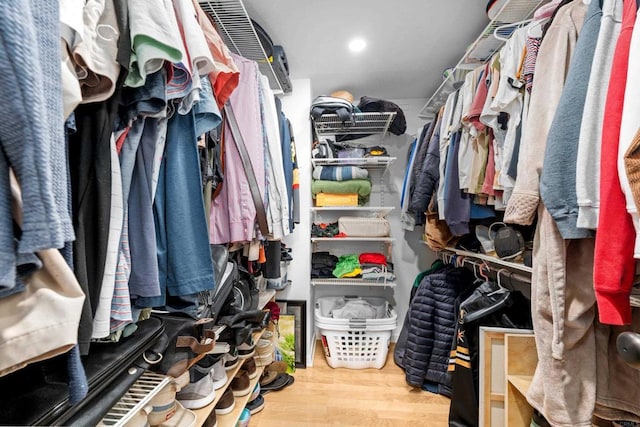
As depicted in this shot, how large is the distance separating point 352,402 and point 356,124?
70.8 inches

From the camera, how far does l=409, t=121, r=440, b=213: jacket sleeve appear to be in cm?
159

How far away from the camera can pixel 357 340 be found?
1861 millimetres

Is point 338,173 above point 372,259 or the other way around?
above

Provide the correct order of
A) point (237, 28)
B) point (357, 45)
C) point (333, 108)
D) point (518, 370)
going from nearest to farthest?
point (518, 370) < point (237, 28) < point (357, 45) < point (333, 108)

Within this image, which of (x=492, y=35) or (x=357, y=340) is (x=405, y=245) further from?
(x=492, y=35)

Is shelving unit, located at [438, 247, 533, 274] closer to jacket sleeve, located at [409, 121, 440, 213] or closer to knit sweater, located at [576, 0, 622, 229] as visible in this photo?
jacket sleeve, located at [409, 121, 440, 213]

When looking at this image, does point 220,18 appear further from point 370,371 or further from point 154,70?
point 370,371

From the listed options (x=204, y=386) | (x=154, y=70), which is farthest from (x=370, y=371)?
(x=154, y=70)

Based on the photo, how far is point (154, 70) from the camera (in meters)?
0.48

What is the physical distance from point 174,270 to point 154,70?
392mm

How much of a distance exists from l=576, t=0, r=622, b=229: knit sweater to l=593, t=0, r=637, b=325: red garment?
0.09 feet

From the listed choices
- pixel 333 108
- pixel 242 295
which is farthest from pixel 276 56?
pixel 242 295

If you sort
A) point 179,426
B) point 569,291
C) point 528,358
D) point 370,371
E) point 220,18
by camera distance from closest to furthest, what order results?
1. point 569,291
2. point 179,426
3. point 528,358
4. point 220,18
5. point 370,371

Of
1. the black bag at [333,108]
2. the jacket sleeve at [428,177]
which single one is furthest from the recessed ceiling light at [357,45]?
the jacket sleeve at [428,177]
